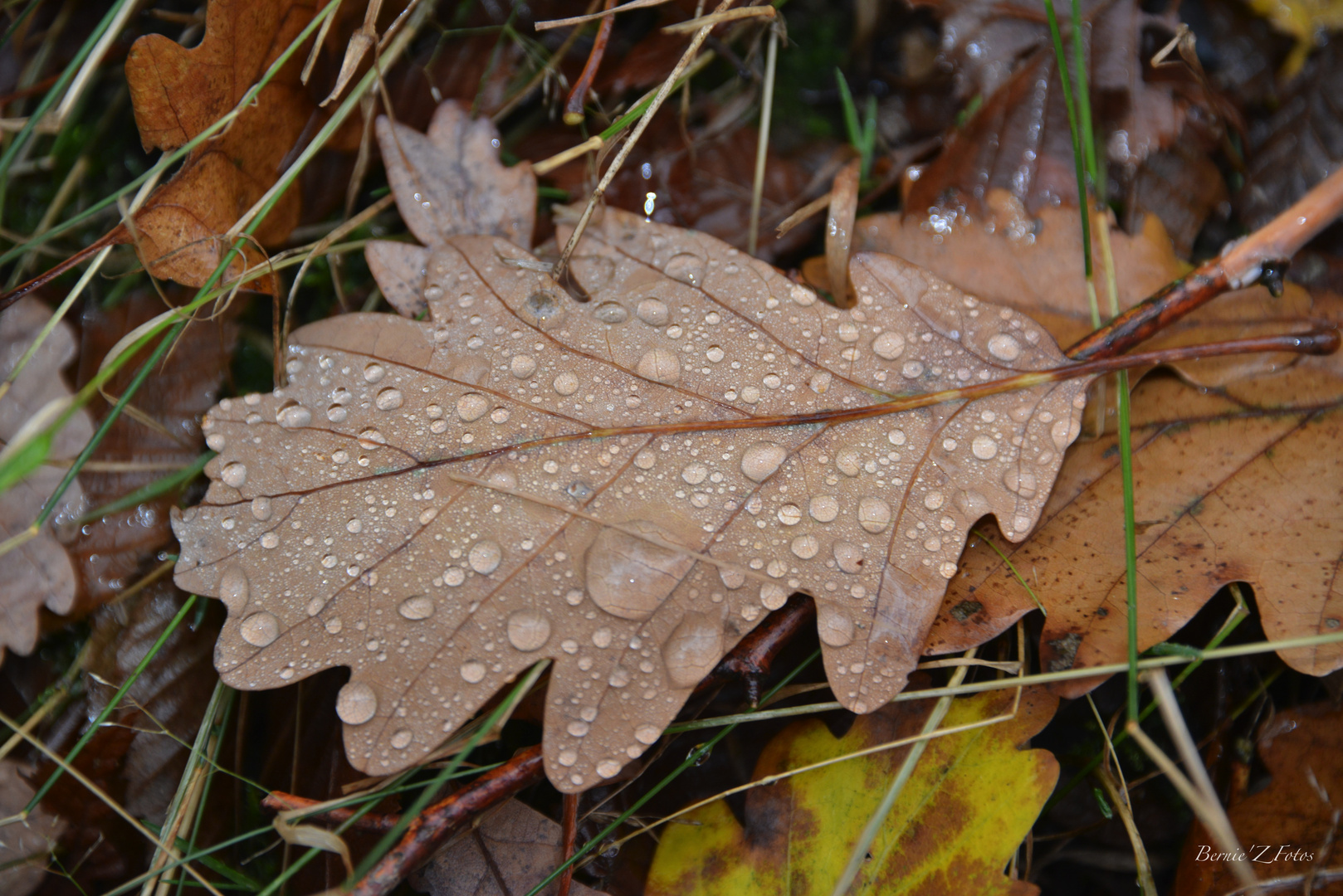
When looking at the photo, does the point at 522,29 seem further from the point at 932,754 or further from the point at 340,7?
the point at 932,754

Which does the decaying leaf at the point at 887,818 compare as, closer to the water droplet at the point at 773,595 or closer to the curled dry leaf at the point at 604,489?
the curled dry leaf at the point at 604,489

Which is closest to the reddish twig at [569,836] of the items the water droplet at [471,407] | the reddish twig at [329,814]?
the reddish twig at [329,814]

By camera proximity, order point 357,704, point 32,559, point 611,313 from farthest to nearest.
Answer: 1. point 32,559
2. point 611,313
3. point 357,704

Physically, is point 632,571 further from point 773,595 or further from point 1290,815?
point 1290,815

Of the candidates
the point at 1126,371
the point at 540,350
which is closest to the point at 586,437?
the point at 540,350

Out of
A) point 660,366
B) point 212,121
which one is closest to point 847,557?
point 660,366

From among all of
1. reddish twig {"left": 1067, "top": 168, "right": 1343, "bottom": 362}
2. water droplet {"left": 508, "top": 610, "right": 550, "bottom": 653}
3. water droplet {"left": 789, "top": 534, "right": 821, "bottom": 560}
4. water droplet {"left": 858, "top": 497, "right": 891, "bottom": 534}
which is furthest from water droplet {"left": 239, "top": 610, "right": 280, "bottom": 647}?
reddish twig {"left": 1067, "top": 168, "right": 1343, "bottom": 362}
